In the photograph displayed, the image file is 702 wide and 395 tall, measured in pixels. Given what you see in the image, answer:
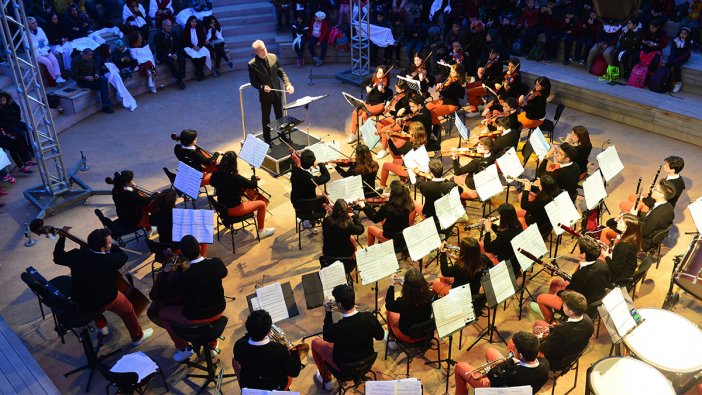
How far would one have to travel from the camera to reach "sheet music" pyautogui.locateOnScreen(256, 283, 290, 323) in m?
5.61

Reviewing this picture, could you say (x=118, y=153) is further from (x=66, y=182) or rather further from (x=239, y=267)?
(x=239, y=267)

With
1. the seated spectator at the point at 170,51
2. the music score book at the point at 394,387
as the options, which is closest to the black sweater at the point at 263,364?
the music score book at the point at 394,387

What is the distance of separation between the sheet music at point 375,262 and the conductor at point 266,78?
4568 millimetres

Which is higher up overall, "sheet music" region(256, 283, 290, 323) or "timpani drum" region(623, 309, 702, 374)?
"sheet music" region(256, 283, 290, 323)

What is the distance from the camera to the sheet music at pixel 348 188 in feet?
24.1

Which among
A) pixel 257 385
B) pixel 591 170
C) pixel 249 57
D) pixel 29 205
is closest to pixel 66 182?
pixel 29 205

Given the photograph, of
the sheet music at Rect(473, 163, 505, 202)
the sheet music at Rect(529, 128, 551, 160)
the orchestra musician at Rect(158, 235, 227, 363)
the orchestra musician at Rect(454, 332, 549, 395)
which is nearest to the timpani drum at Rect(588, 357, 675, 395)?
the orchestra musician at Rect(454, 332, 549, 395)

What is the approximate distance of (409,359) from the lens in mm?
5914

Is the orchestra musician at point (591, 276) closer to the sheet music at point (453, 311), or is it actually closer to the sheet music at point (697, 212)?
the sheet music at point (453, 311)

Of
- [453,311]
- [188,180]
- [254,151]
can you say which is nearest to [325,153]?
[254,151]

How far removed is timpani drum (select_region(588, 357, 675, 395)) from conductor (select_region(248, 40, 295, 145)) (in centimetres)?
640

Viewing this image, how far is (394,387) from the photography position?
184 inches

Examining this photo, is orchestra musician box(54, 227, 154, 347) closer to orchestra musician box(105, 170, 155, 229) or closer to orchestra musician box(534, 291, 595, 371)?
orchestra musician box(105, 170, 155, 229)

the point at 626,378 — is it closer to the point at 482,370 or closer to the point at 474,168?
the point at 482,370
